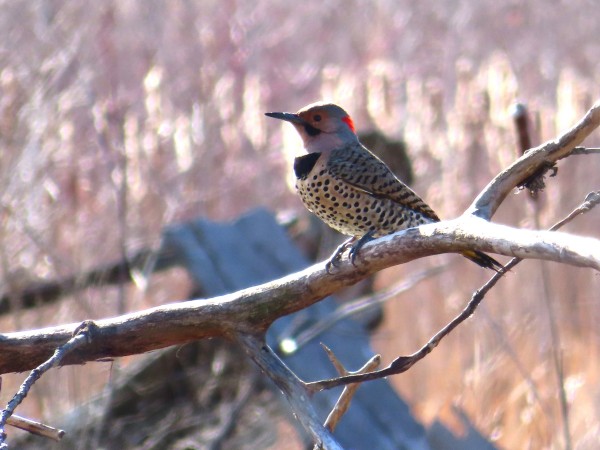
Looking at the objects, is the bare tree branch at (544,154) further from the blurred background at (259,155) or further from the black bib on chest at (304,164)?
the blurred background at (259,155)

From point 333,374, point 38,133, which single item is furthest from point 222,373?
point 38,133

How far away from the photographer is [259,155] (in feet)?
23.6

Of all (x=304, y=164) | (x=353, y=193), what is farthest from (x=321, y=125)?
(x=353, y=193)

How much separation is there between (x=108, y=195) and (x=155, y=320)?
5.05m

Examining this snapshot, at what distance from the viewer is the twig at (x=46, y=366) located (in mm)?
1681

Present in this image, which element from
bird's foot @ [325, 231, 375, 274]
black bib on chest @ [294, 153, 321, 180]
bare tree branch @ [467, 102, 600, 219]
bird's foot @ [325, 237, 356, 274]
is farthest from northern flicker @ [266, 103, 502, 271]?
bare tree branch @ [467, 102, 600, 219]

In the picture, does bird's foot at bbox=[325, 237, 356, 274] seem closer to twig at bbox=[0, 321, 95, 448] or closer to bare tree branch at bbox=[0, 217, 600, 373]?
bare tree branch at bbox=[0, 217, 600, 373]

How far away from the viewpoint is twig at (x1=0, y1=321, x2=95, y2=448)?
1.68 m

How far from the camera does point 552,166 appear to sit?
2027mm

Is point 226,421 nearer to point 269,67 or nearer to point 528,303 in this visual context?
point 528,303

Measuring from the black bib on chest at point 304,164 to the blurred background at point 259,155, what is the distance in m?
1.29

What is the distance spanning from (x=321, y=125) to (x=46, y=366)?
2286mm

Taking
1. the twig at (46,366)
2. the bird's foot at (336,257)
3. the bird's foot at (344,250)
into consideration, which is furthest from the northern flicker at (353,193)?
the twig at (46,366)

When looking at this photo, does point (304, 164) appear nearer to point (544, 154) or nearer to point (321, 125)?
point (321, 125)
